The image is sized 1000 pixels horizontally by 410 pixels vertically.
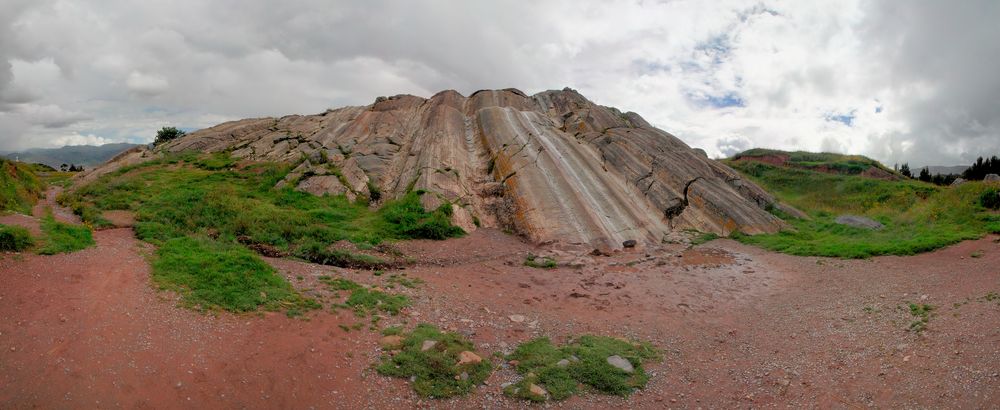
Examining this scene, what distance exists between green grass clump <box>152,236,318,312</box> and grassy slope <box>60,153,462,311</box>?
2 centimetres

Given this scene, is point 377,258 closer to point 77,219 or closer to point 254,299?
point 254,299

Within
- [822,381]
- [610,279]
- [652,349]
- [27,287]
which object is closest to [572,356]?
[652,349]

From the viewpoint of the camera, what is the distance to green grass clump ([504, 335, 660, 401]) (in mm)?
9211

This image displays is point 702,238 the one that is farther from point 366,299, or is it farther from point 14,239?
point 14,239

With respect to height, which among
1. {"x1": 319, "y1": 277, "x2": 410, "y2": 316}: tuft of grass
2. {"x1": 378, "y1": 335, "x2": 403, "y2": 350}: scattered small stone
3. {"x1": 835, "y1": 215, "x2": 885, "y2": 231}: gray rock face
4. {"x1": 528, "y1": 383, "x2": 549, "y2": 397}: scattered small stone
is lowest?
{"x1": 528, "y1": 383, "x2": 549, "y2": 397}: scattered small stone

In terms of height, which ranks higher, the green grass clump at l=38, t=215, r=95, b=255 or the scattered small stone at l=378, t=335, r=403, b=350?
the green grass clump at l=38, t=215, r=95, b=255

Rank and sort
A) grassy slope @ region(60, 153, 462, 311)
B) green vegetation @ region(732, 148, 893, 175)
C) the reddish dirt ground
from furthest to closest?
green vegetation @ region(732, 148, 893, 175)
grassy slope @ region(60, 153, 462, 311)
the reddish dirt ground

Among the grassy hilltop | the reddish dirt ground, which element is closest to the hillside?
the grassy hilltop

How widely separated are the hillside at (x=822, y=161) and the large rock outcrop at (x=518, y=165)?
17.2 metres

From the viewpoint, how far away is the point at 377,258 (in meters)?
16.7

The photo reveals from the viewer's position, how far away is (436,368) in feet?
31.1

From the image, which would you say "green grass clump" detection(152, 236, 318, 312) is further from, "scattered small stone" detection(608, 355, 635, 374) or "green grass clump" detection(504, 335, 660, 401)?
"scattered small stone" detection(608, 355, 635, 374)

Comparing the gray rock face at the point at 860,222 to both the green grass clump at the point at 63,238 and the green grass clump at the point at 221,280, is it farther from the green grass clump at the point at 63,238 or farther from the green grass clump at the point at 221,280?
the green grass clump at the point at 63,238

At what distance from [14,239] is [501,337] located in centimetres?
1175
